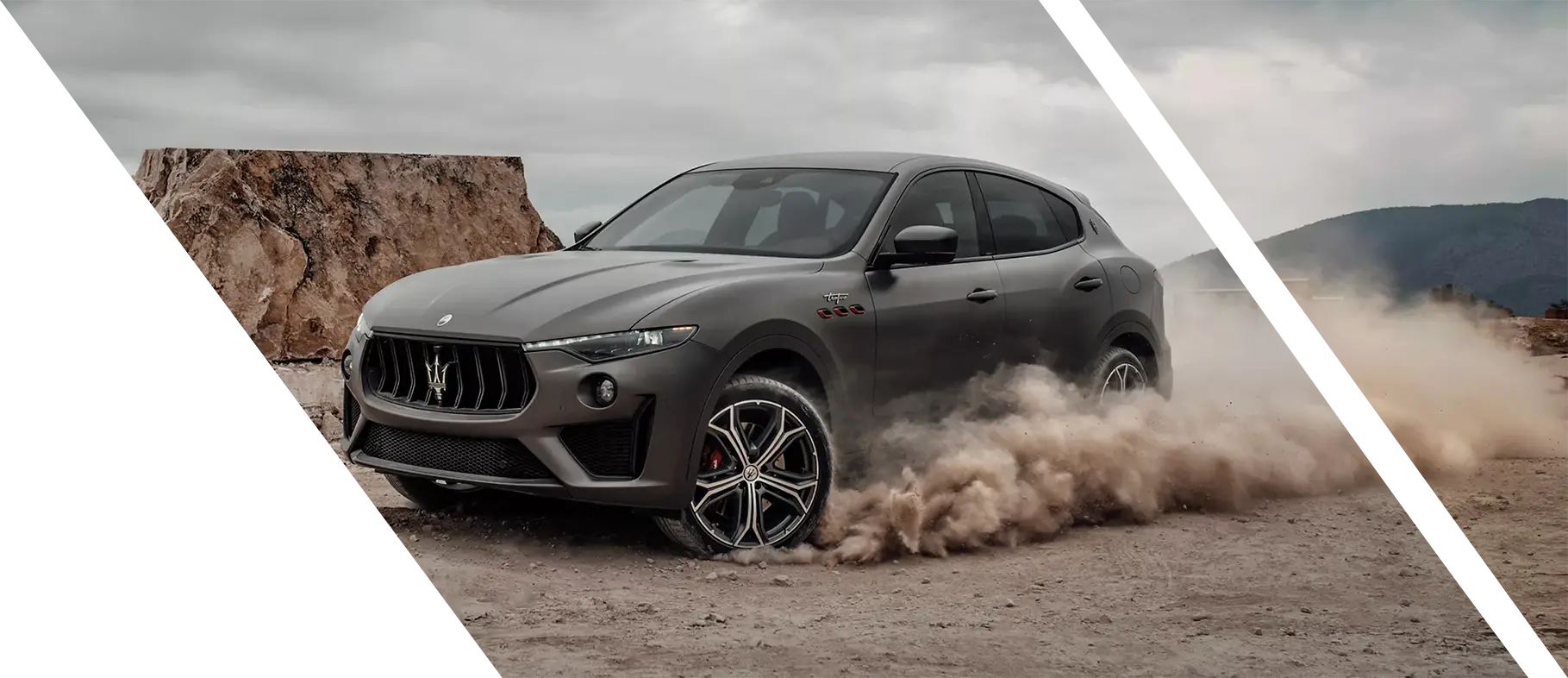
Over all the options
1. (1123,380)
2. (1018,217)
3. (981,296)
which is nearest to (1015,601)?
(981,296)

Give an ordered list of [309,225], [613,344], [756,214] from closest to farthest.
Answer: [613,344] → [756,214] → [309,225]

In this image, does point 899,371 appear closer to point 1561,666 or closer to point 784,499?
point 784,499

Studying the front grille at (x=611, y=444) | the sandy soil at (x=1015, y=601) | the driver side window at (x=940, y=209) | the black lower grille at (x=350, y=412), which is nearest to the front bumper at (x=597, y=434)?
the front grille at (x=611, y=444)

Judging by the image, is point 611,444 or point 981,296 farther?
point 981,296

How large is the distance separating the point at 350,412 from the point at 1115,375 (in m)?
4.48

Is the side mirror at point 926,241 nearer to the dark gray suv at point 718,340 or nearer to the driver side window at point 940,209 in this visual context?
the dark gray suv at point 718,340

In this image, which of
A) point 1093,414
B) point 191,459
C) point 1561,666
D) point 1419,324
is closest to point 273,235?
point 1093,414

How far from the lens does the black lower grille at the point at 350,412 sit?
683cm

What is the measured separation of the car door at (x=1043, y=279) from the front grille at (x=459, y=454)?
299 cm

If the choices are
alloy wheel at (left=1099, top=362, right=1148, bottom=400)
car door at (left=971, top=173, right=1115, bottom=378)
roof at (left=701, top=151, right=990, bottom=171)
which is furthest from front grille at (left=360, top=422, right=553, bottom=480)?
alloy wheel at (left=1099, top=362, right=1148, bottom=400)

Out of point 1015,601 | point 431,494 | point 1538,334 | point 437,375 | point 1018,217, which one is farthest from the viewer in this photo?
point 1538,334

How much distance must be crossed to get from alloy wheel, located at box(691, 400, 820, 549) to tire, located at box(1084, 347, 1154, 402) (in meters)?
2.58

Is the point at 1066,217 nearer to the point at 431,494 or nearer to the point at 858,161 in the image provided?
the point at 858,161

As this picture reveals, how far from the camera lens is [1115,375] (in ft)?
28.9
